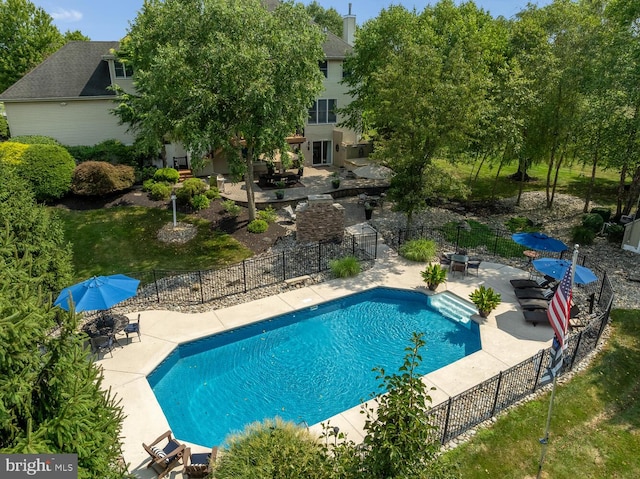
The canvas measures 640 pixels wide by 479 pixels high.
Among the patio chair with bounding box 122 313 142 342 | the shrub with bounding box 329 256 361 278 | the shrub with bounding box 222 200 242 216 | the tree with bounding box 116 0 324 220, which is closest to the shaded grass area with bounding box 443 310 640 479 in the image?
the shrub with bounding box 329 256 361 278

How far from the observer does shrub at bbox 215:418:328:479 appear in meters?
8.12

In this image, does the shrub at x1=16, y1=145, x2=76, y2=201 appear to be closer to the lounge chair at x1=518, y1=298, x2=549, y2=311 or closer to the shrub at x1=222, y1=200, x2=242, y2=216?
the shrub at x1=222, y1=200, x2=242, y2=216

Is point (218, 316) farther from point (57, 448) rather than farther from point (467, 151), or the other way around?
point (467, 151)

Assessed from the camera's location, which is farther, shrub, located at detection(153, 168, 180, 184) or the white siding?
the white siding

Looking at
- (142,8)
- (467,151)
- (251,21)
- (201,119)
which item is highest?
(142,8)

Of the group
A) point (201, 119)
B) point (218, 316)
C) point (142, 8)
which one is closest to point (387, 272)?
point (218, 316)

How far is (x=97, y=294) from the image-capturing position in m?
13.7

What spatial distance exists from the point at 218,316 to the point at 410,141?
478 inches

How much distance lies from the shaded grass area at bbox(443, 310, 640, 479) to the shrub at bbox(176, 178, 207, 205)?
67.2ft

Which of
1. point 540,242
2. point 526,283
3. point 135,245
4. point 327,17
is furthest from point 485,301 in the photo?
point 327,17

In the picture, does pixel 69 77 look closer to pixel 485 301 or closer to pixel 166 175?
pixel 166 175

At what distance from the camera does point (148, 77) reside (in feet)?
62.0

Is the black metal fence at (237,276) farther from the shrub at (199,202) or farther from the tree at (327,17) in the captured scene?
the tree at (327,17)

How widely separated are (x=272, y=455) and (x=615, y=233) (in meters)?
22.1
